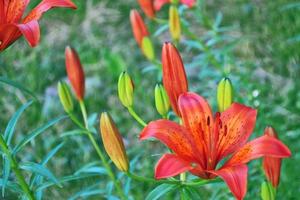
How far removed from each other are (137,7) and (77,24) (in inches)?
13.5

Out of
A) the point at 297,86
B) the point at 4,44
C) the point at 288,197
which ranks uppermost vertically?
the point at 4,44

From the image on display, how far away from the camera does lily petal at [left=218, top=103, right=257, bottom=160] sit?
141 cm

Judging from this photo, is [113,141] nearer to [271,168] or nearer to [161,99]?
[161,99]

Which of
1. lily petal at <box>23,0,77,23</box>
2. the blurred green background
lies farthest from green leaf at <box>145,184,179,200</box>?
the blurred green background

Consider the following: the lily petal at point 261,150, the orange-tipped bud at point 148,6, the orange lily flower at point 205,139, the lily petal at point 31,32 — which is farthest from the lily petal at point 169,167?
the orange-tipped bud at point 148,6

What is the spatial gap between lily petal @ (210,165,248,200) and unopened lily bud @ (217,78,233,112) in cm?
22

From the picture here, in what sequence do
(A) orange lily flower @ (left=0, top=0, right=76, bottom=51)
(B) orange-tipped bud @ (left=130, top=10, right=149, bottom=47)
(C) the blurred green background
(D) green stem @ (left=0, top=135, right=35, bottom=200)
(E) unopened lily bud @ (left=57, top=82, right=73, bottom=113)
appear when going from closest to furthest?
(A) orange lily flower @ (left=0, top=0, right=76, bottom=51) → (D) green stem @ (left=0, top=135, right=35, bottom=200) → (E) unopened lily bud @ (left=57, top=82, right=73, bottom=113) → (B) orange-tipped bud @ (left=130, top=10, right=149, bottom=47) → (C) the blurred green background

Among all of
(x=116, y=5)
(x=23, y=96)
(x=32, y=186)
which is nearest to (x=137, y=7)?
(x=116, y=5)

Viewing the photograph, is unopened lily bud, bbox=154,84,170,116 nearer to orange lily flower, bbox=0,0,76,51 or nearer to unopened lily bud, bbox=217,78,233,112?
unopened lily bud, bbox=217,78,233,112

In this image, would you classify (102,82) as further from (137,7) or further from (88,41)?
(137,7)

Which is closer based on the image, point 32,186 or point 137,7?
point 32,186

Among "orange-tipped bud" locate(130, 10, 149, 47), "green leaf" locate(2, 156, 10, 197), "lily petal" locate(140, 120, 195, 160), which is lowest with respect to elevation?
"green leaf" locate(2, 156, 10, 197)

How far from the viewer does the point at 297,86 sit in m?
2.86

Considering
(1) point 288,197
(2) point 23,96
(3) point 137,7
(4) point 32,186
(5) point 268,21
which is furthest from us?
(3) point 137,7
